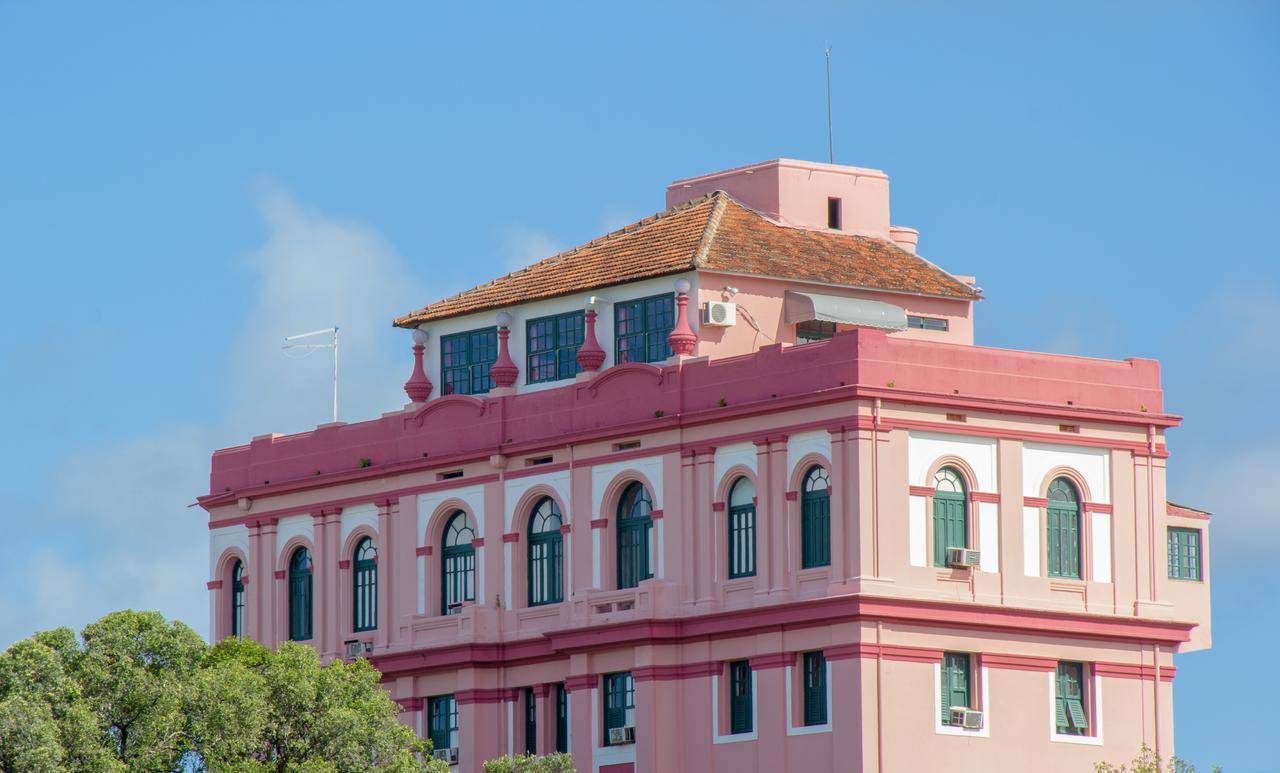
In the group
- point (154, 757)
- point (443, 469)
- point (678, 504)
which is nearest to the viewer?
point (154, 757)

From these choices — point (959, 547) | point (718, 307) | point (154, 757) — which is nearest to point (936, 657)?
point (959, 547)

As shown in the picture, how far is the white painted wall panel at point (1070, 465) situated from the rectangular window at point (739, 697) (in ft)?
24.7

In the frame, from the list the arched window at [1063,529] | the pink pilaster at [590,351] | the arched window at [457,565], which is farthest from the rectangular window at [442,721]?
the arched window at [1063,529]

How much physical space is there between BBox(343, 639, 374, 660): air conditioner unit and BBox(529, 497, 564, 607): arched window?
5.30 meters

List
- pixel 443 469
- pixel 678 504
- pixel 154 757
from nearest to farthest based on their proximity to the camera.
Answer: pixel 154 757, pixel 678 504, pixel 443 469

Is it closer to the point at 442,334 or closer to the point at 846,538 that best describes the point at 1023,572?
the point at 846,538

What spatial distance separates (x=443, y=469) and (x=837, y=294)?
35.7 ft

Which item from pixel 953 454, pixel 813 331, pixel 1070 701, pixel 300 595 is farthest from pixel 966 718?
pixel 300 595

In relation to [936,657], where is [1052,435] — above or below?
above

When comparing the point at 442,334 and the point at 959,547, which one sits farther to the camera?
the point at 442,334

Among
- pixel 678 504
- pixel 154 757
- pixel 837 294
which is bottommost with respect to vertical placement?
pixel 154 757

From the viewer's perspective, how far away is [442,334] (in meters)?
93.2

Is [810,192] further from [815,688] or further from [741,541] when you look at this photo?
[815,688]

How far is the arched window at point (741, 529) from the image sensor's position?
83500 millimetres
